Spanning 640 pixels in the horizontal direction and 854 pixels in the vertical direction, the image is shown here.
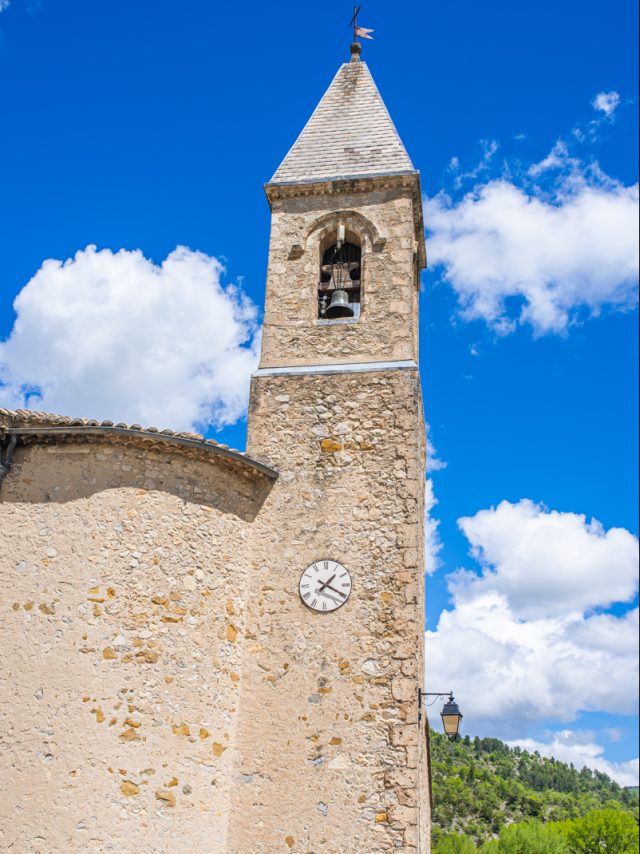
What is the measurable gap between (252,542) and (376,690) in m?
2.47

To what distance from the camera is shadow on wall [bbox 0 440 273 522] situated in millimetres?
9422

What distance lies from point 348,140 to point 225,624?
8.71 metres

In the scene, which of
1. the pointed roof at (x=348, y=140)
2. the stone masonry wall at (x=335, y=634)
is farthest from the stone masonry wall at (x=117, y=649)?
the pointed roof at (x=348, y=140)

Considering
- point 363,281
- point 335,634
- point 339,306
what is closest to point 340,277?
point 363,281

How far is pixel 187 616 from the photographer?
9.30 meters

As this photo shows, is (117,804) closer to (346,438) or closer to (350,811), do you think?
(350,811)

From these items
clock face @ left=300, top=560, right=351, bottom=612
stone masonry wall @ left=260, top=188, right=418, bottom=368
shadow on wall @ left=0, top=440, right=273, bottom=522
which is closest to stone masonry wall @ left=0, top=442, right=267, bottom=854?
shadow on wall @ left=0, top=440, right=273, bottom=522

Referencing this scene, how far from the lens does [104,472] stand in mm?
9539

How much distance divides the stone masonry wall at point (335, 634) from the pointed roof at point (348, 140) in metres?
3.94

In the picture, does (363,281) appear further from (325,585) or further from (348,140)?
(325,585)

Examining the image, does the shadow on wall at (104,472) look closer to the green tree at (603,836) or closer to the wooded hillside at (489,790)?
the wooded hillside at (489,790)

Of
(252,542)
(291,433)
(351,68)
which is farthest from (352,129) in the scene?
(252,542)

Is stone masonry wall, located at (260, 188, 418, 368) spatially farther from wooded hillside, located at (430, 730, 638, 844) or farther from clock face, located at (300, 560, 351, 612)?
wooded hillside, located at (430, 730, 638, 844)

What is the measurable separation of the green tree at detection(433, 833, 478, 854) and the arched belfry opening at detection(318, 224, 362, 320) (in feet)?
83.4
